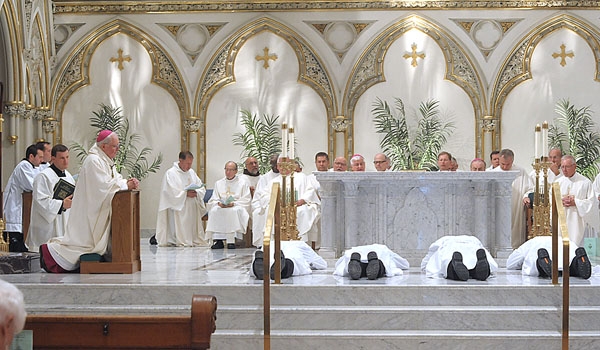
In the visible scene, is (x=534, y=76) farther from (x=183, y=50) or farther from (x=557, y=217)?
(x=557, y=217)

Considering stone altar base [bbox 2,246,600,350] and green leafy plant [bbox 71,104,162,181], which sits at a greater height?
green leafy plant [bbox 71,104,162,181]

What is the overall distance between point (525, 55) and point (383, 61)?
2482mm

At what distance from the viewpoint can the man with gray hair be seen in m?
2.65

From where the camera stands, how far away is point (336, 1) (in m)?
15.2

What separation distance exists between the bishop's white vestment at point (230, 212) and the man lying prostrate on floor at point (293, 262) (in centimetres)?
441

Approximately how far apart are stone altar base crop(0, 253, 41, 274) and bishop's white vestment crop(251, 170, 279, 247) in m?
4.35

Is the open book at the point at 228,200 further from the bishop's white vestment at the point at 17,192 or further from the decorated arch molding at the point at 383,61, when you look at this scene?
the bishop's white vestment at the point at 17,192

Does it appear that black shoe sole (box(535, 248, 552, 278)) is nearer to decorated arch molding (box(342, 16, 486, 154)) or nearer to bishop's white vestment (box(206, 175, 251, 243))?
bishop's white vestment (box(206, 175, 251, 243))

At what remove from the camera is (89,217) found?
8.45 m

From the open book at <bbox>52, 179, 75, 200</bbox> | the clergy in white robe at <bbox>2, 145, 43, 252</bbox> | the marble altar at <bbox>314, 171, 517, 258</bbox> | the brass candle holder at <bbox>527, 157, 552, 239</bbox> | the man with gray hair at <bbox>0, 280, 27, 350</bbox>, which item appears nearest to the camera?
the man with gray hair at <bbox>0, 280, 27, 350</bbox>

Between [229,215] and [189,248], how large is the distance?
820 mm

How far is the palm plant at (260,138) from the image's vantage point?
1488 centimetres

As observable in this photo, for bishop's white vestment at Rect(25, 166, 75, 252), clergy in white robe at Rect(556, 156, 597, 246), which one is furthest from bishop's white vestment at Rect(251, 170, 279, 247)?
clergy in white robe at Rect(556, 156, 597, 246)

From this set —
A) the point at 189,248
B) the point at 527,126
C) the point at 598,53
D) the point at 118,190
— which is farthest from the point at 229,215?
the point at 598,53
